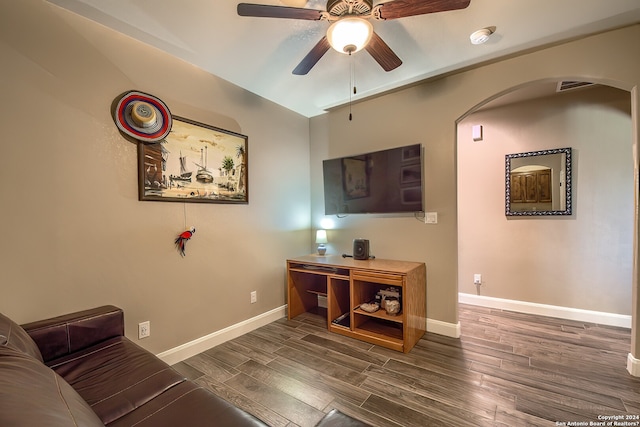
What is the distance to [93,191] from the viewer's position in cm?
186

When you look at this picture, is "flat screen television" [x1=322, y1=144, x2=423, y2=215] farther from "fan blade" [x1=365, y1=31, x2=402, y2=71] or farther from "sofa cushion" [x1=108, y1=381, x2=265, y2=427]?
"sofa cushion" [x1=108, y1=381, x2=265, y2=427]

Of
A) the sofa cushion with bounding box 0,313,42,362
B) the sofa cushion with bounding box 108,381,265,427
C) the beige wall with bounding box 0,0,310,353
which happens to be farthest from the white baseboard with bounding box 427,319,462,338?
the sofa cushion with bounding box 0,313,42,362

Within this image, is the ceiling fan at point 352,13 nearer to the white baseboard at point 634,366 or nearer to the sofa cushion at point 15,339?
the sofa cushion at point 15,339

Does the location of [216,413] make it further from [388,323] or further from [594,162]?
[594,162]

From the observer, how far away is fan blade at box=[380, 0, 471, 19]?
1403mm

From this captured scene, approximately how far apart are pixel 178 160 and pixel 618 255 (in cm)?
440

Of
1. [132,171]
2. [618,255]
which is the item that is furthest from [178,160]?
[618,255]

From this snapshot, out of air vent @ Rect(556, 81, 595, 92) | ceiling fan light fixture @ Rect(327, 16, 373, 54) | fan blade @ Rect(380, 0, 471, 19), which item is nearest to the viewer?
fan blade @ Rect(380, 0, 471, 19)

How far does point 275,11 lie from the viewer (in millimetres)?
1464

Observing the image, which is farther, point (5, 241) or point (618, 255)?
point (618, 255)

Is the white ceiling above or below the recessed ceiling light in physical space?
above

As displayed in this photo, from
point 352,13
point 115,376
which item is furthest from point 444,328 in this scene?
point 352,13

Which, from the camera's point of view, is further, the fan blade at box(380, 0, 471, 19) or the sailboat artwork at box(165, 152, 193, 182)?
the sailboat artwork at box(165, 152, 193, 182)

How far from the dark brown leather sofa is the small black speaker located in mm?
2046
